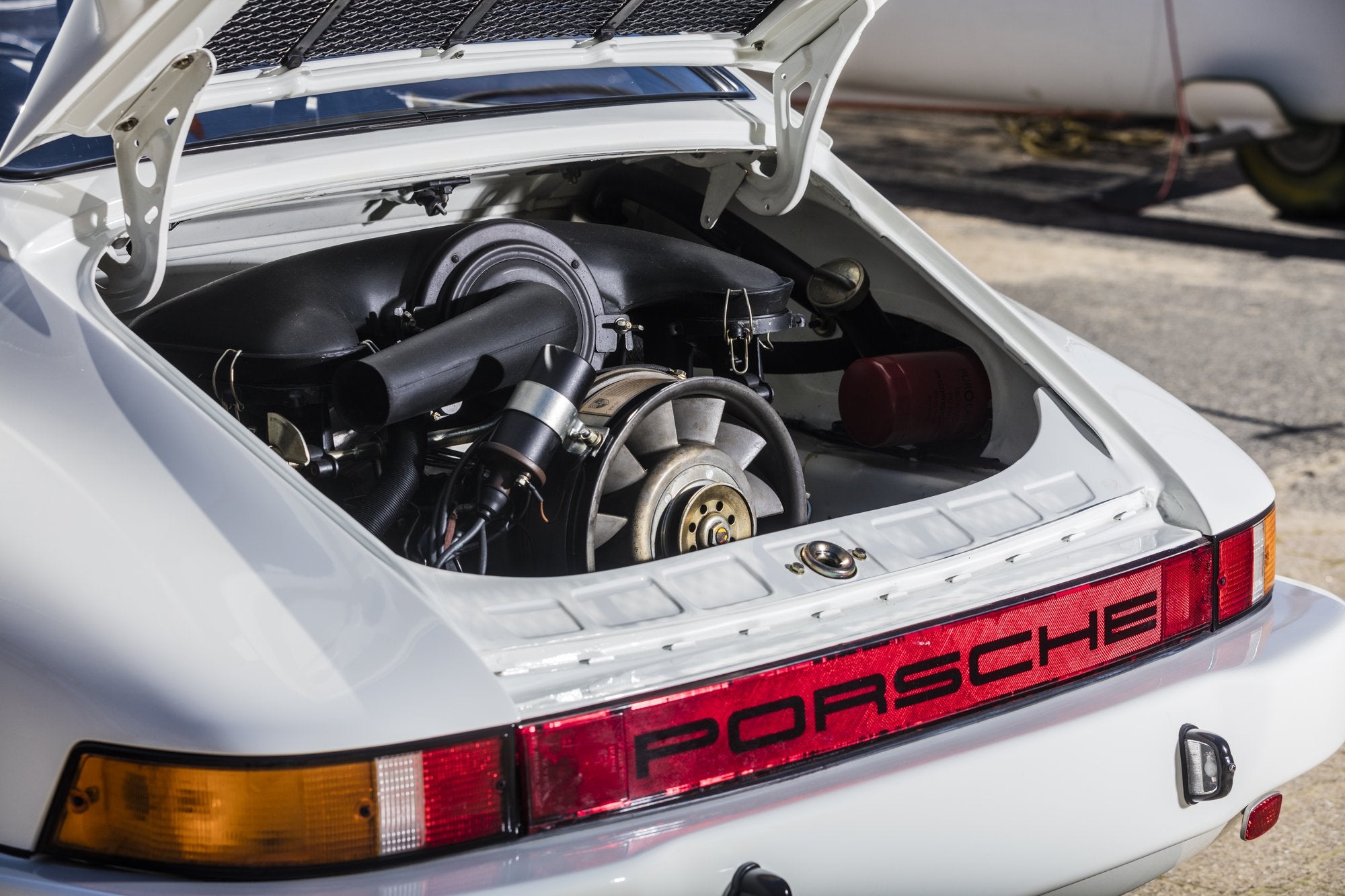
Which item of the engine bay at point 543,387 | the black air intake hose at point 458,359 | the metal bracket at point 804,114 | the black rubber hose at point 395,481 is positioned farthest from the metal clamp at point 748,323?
the black rubber hose at point 395,481

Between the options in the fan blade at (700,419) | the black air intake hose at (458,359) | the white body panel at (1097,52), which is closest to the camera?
the black air intake hose at (458,359)

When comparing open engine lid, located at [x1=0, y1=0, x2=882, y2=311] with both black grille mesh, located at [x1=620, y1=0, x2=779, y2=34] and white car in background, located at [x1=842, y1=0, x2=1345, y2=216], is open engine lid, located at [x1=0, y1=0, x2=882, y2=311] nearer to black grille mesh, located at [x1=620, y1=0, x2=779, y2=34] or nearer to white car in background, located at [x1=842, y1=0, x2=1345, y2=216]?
black grille mesh, located at [x1=620, y1=0, x2=779, y2=34]

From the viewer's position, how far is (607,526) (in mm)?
1922

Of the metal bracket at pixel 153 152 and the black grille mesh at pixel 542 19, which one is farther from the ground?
the black grille mesh at pixel 542 19

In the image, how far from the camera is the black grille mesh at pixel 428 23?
175 cm

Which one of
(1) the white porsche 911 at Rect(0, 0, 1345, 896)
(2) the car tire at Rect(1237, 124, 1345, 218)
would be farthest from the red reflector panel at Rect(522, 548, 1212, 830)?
(2) the car tire at Rect(1237, 124, 1345, 218)

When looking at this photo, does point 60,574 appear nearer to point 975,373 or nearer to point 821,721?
point 821,721

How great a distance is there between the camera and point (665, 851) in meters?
1.39

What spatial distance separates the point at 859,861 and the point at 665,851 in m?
0.24

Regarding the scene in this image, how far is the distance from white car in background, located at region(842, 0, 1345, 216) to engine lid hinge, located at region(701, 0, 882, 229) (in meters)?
6.54

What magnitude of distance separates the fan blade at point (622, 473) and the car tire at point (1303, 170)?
23.9 ft

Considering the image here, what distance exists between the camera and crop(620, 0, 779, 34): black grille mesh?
2088 mm

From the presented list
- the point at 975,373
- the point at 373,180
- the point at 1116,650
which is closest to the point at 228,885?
the point at 373,180

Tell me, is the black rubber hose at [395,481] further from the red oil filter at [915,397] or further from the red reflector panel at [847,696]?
the red oil filter at [915,397]
